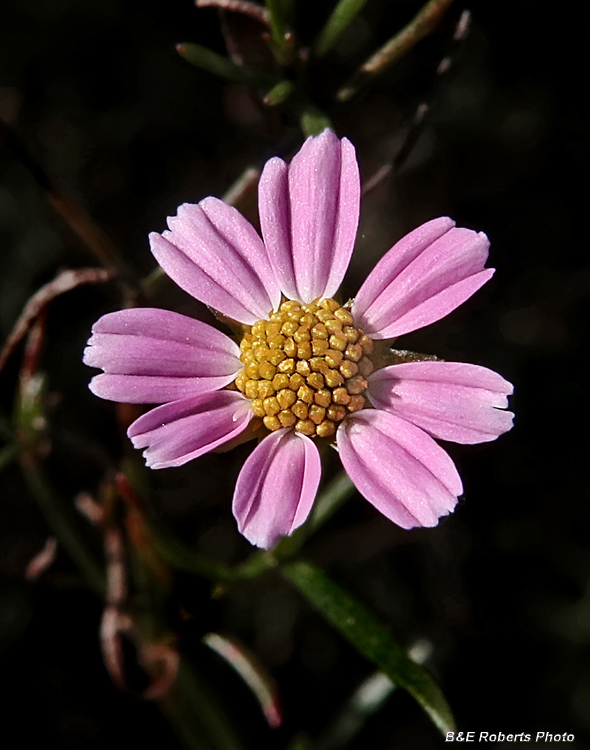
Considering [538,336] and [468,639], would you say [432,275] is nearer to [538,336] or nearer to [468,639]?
[538,336]

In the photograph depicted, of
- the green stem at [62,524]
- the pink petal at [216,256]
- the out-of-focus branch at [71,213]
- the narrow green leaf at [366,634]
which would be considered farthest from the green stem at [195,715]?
the pink petal at [216,256]

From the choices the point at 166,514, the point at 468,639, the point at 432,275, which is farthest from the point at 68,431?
the point at 468,639

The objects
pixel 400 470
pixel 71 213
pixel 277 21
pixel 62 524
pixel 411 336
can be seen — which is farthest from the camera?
pixel 411 336

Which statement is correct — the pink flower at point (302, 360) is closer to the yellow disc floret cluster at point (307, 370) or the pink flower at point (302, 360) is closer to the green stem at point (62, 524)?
the yellow disc floret cluster at point (307, 370)

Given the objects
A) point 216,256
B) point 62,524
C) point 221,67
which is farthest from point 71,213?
point 62,524

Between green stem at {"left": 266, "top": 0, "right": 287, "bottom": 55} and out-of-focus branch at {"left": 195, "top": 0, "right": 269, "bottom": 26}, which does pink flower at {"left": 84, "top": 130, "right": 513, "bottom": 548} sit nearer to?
green stem at {"left": 266, "top": 0, "right": 287, "bottom": 55}

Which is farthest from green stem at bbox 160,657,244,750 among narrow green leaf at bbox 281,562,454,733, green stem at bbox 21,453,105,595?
narrow green leaf at bbox 281,562,454,733

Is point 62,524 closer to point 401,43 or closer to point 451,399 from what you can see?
point 451,399
